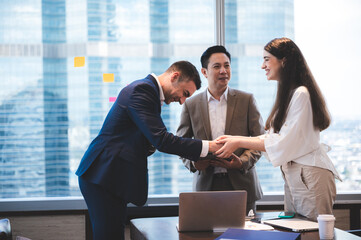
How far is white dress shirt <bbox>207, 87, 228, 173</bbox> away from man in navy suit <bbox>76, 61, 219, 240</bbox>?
0.51 m

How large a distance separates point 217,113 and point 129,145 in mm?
901

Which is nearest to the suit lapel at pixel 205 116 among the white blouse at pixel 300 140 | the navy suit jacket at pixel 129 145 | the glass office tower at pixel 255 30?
the navy suit jacket at pixel 129 145

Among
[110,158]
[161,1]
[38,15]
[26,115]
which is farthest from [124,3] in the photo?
[110,158]

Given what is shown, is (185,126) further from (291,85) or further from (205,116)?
(291,85)

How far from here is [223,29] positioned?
12.1 feet

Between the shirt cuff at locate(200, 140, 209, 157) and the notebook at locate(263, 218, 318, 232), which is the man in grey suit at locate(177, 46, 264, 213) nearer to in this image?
the shirt cuff at locate(200, 140, 209, 157)

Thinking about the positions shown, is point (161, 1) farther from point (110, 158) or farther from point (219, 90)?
point (110, 158)

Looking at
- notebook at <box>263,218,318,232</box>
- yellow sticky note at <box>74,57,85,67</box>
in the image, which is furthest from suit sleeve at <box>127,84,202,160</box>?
yellow sticky note at <box>74,57,85,67</box>

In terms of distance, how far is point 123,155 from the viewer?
216 centimetres

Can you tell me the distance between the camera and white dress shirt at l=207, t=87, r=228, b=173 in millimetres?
2869

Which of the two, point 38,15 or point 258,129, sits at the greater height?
point 38,15

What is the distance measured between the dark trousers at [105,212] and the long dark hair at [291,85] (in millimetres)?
945

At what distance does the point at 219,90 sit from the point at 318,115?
89 centimetres

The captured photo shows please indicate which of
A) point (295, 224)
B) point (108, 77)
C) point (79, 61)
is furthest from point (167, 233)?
point (79, 61)
